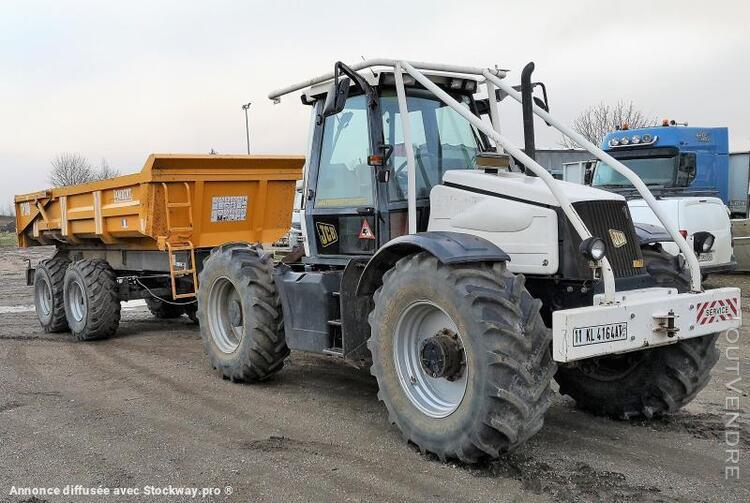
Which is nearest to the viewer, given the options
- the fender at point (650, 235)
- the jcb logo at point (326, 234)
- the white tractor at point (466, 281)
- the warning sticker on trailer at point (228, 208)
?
the white tractor at point (466, 281)

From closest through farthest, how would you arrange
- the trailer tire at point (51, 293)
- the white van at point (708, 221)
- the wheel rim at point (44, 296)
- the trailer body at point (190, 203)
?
the trailer body at point (190, 203) → the trailer tire at point (51, 293) → the wheel rim at point (44, 296) → the white van at point (708, 221)

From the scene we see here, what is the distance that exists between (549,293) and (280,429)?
2146mm

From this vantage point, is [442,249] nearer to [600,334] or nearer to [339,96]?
[600,334]

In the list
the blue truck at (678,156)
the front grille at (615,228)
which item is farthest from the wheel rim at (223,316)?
the blue truck at (678,156)

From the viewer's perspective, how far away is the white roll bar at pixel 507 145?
4.32 m

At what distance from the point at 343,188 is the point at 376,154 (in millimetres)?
610

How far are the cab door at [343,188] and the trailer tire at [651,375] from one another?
1.90 metres

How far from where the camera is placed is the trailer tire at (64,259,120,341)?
9180mm

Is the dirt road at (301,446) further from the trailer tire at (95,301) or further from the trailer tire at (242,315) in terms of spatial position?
the trailer tire at (95,301)

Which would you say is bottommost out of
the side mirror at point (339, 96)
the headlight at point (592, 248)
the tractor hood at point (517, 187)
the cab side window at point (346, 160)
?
the headlight at point (592, 248)

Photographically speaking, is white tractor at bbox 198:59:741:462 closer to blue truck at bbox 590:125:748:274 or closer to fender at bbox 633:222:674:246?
fender at bbox 633:222:674:246

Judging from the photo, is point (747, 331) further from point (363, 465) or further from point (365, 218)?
point (363, 465)

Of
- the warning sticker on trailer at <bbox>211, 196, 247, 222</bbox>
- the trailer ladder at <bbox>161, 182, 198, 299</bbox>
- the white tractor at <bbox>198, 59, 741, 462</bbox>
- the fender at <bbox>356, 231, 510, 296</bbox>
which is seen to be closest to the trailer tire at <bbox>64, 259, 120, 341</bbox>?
the trailer ladder at <bbox>161, 182, 198, 299</bbox>

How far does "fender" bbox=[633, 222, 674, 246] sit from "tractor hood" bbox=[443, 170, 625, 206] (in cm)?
54
